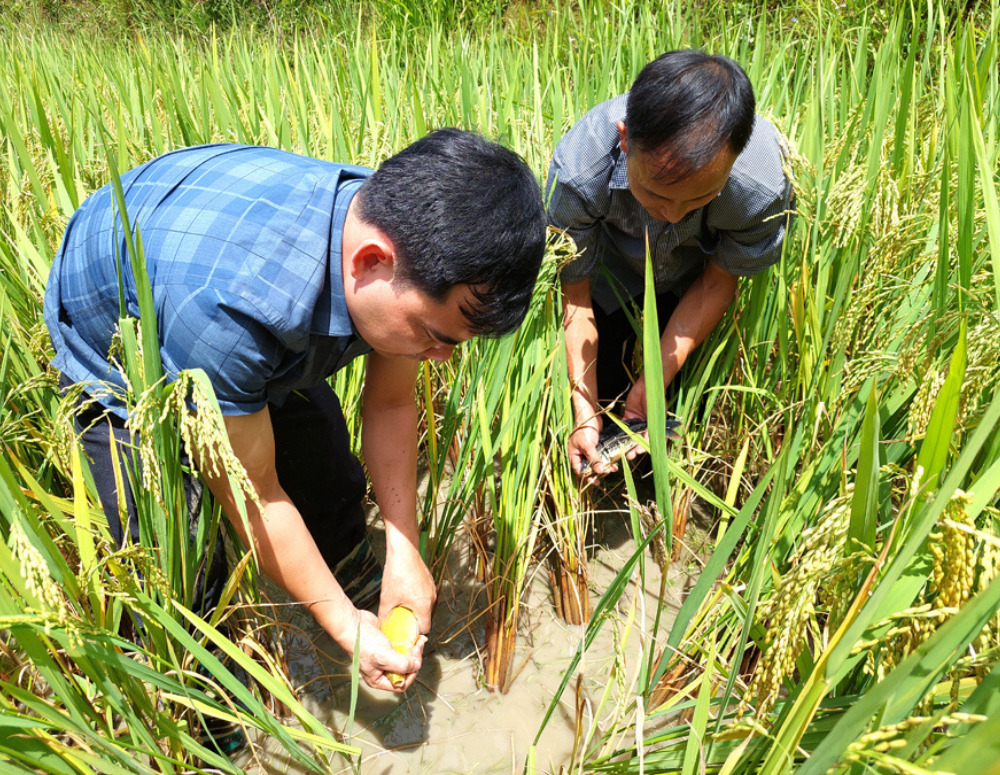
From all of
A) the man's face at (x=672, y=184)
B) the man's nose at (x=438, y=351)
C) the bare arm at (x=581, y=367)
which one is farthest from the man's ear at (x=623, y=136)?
the man's nose at (x=438, y=351)

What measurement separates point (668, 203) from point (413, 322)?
2.51ft

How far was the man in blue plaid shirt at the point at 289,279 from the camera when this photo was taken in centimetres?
97

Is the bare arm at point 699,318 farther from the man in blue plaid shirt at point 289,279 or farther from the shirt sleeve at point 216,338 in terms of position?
the shirt sleeve at point 216,338

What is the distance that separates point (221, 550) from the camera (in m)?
1.38

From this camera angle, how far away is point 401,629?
134 cm

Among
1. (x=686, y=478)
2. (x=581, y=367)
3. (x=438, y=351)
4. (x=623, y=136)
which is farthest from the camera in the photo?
(x=581, y=367)

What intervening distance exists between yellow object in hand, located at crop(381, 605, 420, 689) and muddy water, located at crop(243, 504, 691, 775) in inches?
8.5

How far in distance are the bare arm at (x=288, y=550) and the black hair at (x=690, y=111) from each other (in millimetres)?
943

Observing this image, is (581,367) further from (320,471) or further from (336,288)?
(336,288)

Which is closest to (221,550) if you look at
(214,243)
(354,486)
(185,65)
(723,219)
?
(354,486)

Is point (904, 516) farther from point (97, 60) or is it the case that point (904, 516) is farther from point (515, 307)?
point (97, 60)

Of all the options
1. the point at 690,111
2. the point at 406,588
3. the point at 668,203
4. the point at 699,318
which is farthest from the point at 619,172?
the point at 406,588

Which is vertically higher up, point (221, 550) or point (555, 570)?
point (221, 550)

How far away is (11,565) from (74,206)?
1092 millimetres
